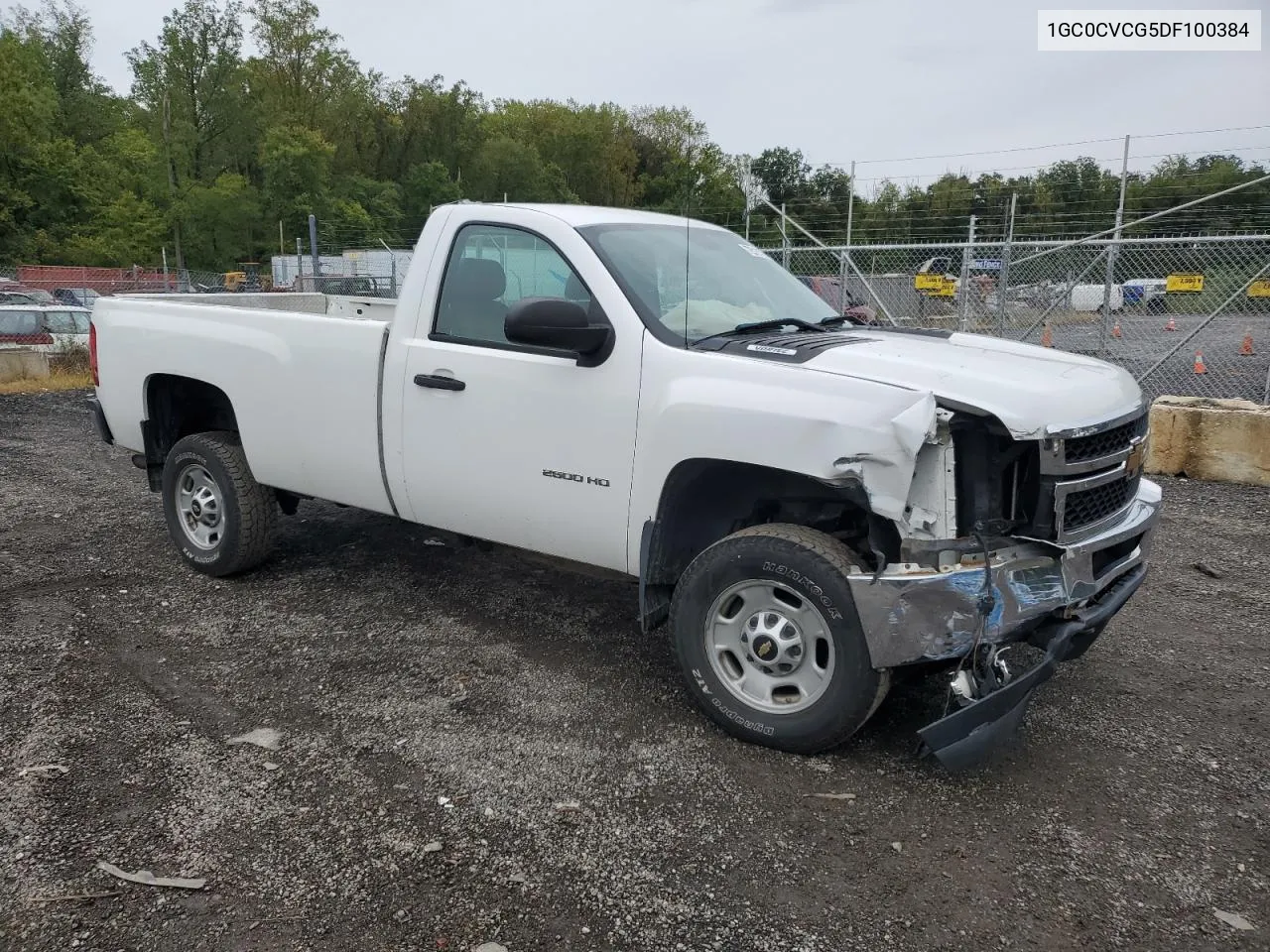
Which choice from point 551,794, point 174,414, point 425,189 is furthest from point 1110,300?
point 425,189

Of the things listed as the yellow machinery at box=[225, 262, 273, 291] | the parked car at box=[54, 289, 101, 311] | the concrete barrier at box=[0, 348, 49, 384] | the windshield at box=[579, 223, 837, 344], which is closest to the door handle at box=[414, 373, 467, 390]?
the windshield at box=[579, 223, 837, 344]

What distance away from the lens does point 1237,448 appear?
8.09m

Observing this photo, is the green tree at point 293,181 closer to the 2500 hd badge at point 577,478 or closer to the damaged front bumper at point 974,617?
the 2500 hd badge at point 577,478

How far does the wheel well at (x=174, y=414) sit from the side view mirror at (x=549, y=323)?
2.74 meters

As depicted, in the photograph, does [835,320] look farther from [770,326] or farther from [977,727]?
[977,727]

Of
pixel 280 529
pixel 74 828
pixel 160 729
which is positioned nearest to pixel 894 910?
pixel 74 828

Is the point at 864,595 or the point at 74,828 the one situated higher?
the point at 864,595

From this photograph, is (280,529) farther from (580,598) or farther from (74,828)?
(74,828)

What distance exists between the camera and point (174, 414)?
19.6 ft

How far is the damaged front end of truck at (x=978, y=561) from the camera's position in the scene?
322cm

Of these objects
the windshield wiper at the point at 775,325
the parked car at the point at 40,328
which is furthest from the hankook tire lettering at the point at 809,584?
the parked car at the point at 40,328

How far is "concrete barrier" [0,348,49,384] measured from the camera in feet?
46.2

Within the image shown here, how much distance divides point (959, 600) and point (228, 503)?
3.99 meters

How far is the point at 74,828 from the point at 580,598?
2730 mm
